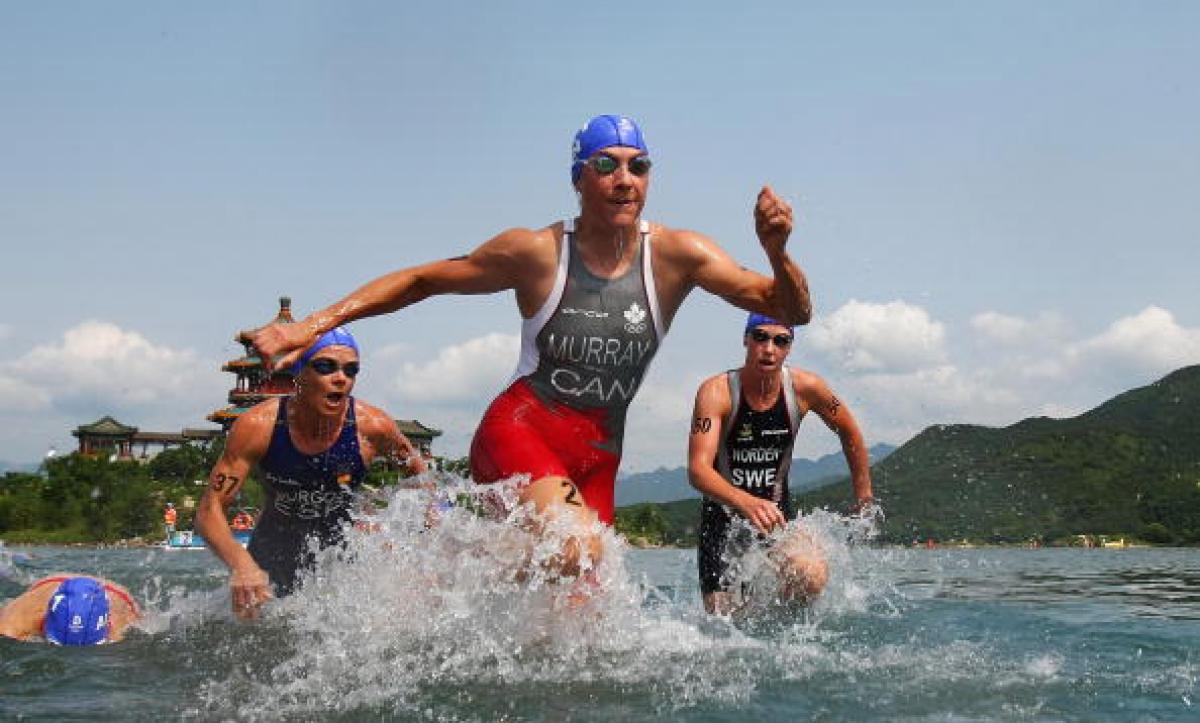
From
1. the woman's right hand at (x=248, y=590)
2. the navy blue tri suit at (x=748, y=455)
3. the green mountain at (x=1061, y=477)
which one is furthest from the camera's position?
the green mountain at (x=1061, y=477)

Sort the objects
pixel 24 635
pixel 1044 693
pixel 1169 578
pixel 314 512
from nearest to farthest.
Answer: pixel 1044 693, pixel 24 635, pixel 314 512, pixel 1169 578

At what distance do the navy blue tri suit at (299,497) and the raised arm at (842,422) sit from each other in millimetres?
3505

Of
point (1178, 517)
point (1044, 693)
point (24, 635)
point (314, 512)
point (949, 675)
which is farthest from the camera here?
point (1178, 517)

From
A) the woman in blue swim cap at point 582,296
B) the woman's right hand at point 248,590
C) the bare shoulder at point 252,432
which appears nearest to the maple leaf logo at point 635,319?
the woman in blue swim cap at point 582,296

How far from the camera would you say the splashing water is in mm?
4945

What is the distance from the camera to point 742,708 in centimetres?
468

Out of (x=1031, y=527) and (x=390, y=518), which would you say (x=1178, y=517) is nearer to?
(x=1031, y=527)

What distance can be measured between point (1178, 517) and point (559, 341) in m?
87.4

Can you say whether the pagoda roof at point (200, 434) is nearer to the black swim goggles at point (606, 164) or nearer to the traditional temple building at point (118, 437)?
the traditional temple building at point (118, 437)

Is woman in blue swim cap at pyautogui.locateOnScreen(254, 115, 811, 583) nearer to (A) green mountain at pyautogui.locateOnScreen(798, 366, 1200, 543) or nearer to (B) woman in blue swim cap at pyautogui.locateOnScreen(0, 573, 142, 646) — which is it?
(B) woman in blue swim cap at pyautogui.locateOnScreen(0, 573, 142, 646)

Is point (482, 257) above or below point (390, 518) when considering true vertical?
above

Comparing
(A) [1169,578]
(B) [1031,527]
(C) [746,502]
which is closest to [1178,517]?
(B) [1031,527]

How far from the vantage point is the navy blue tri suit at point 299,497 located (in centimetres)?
821

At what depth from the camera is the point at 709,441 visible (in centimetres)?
878
